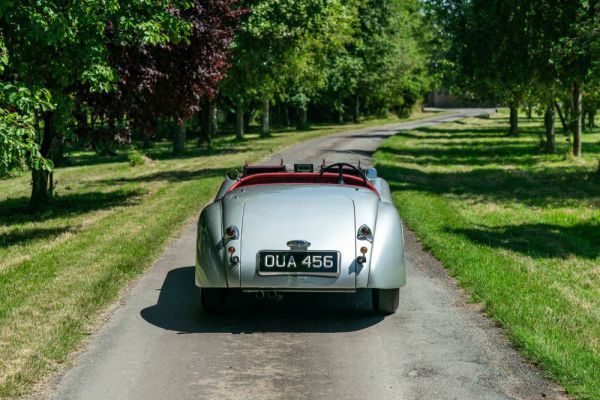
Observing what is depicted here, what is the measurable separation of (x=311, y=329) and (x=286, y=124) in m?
65.1

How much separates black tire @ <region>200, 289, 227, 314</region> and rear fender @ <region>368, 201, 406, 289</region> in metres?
1.47

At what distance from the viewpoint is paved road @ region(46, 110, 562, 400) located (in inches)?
223

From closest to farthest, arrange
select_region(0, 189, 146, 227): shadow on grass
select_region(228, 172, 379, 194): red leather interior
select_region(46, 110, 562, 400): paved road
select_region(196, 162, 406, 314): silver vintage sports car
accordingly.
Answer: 1. select_region(46, 110, 562, 400): paved road
2. select_region(196, 162, 406, 314): silver vintage sports car
3. select_region(228, 172, 379, 194): red leather interior
4. select_region(0, 189, 146, 227): shadow on grass

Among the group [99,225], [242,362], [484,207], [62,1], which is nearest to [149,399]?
[242,362]

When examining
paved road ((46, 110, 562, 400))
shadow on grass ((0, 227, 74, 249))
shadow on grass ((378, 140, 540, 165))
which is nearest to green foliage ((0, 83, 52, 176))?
paved road ((46, 110, 562, 400))

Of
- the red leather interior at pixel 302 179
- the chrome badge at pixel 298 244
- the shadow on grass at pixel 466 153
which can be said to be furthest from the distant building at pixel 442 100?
the chrome badge at pixel 298 244

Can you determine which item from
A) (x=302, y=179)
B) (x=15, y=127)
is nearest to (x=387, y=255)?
(x=302, y=179)

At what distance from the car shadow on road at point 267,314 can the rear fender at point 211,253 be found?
1.40ft

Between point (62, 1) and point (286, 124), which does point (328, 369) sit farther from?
point (286, 124)

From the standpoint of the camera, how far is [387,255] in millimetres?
7438

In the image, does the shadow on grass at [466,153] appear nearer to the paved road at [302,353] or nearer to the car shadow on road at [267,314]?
the car shadow on road at [267,314]

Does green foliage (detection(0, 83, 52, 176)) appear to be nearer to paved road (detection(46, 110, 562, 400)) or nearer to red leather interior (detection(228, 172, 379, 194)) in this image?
paved road (detection(46, 110, 562, 400))

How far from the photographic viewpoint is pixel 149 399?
5.47 meters

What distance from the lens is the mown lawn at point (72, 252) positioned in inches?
264
